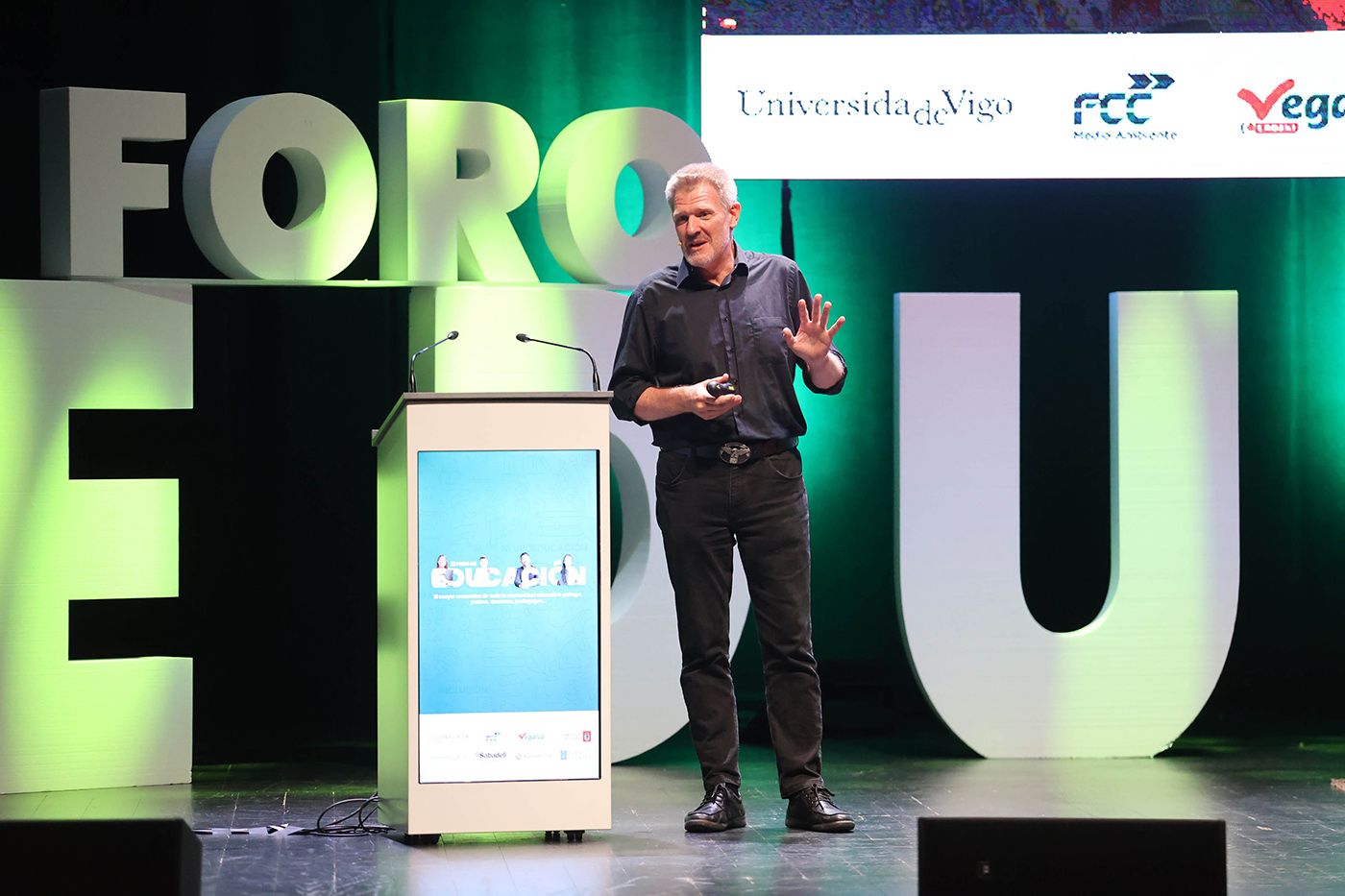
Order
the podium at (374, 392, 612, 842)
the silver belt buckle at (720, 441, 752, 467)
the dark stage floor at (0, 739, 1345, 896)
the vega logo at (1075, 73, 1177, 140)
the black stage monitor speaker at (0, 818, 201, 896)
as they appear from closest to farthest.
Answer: the black stage monitor speaker at (0, 818, 201, 896) → the dark stage floor at (0, 739, 1345, 896) → the podium at (374, 392, 612, 842) → the silver belt buckle at (720, 441, 752, 467) → the vega logo at (1075, 73, 1177, 140)

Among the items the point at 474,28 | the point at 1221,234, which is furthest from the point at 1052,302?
the point at 474,28

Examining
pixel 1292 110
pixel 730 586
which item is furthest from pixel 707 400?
pixel 1292 110

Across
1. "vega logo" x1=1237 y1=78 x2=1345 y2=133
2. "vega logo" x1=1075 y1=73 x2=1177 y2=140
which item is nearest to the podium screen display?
"vega logo" x1=1075 y1=73 x2=1177 y2=140

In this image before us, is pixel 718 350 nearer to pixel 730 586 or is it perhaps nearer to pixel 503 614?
pixel 730 586

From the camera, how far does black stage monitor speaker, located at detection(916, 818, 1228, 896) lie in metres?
2.27

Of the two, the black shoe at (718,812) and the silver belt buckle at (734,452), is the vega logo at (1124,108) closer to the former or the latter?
the silver belt buckle at (734,452)

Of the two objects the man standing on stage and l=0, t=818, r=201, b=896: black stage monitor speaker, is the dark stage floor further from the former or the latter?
l=0, t=818, r=201, b=896: black stage monitor speaker

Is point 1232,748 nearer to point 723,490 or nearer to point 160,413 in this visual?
point 723,490

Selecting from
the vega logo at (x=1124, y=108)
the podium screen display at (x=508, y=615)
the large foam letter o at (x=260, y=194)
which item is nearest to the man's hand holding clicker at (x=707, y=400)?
the podium screen display at (x=508, y=615)

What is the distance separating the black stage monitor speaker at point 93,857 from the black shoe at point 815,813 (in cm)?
237

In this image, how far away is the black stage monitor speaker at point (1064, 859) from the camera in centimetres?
227

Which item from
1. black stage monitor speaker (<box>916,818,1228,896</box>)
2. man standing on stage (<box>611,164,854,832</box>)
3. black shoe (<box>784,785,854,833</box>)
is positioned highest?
man standing on stage (<box>611,164,854,832</box>)

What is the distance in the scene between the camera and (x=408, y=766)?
13.6 ft

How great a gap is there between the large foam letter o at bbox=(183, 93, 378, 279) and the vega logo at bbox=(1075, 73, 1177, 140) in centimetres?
242
